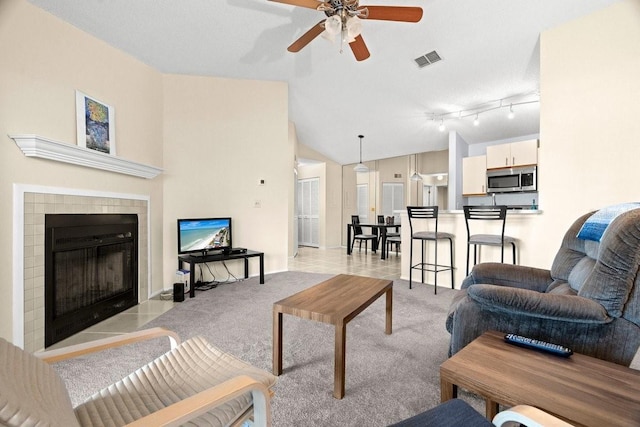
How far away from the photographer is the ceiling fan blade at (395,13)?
2193mm

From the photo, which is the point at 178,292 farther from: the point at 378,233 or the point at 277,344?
the point at 378,233

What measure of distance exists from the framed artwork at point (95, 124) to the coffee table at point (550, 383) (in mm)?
3285

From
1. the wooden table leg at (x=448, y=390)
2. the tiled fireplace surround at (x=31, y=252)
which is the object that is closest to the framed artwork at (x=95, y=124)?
the tiled fireplace surround at (x=31, y=252)

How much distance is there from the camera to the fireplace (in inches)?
90.4

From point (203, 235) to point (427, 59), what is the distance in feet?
12.2

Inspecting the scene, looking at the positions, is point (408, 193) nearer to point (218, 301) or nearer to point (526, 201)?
point (526, 201)

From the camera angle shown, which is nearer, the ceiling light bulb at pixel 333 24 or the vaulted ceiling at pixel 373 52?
the ceiling light bulb at pixel 333 24

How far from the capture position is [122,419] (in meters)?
0.90

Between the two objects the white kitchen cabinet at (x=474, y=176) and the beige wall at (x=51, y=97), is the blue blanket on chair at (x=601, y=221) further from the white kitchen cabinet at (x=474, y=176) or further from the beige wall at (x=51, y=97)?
the white kitchen cabinet at (x=474, y=176)

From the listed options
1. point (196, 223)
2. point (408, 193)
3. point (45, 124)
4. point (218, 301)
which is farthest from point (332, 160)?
point (45, 124)

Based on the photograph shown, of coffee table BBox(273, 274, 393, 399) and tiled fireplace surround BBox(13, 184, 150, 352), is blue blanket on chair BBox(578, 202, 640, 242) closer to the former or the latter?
coffee table BBox(273, 274, 393, 399)

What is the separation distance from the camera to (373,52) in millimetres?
3670

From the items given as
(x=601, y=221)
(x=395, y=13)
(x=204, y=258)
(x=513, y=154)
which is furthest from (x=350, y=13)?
(x=513, y=154)

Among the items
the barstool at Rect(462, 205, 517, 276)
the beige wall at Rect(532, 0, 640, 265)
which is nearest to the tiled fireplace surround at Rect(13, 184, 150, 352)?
the barstool at Rect(462, 205, 517, 276)
